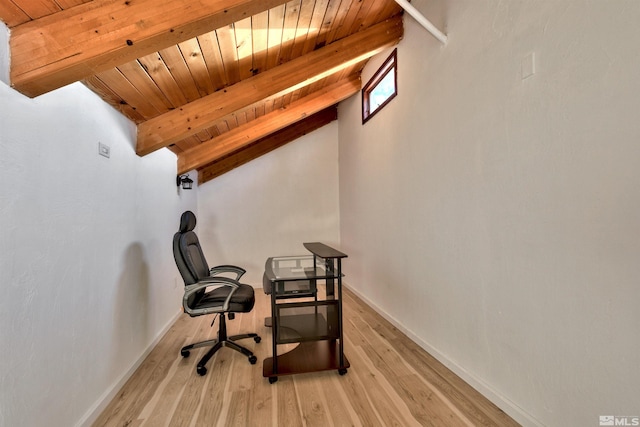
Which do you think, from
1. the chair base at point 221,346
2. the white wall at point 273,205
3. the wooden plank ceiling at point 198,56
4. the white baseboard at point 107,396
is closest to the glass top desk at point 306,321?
the chair base at point 221,346

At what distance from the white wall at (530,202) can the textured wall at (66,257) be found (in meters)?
2.44

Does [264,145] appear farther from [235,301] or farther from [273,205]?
[235,301]

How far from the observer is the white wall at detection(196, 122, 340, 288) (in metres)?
4.89

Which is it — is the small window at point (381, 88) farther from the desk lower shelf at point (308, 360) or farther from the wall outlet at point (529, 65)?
the desk lower shelf at point (308, 360)

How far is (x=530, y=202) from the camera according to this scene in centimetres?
152

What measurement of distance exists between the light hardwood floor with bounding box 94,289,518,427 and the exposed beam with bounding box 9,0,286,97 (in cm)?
194

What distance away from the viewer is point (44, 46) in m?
1.28

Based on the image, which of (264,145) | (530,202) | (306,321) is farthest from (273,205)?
(530,202)

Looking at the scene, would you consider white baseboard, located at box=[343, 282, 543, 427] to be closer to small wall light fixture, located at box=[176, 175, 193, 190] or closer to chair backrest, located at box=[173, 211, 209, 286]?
chair backrest, located at box=[173, 211, 209, 286]

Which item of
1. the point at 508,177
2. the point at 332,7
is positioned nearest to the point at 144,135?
the point at 332,7

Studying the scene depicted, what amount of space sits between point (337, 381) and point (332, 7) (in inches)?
109

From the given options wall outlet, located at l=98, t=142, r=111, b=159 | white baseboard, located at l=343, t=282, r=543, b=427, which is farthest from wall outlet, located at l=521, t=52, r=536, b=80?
wall outlet, located at l=98, t=142, r=111, b=159

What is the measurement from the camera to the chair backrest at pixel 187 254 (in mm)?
2348

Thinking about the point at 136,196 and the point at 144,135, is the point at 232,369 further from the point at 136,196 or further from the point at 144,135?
the point at 144,135
